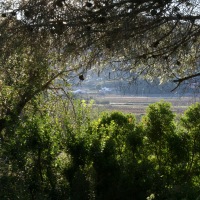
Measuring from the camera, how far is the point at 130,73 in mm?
5699

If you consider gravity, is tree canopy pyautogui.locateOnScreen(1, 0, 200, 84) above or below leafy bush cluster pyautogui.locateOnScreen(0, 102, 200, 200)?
above

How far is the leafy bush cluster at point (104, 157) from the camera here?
5051 mm

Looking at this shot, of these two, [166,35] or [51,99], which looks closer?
[166,35]

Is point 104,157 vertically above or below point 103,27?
below

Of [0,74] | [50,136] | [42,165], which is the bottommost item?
[42,165]

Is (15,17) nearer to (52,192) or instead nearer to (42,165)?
(42,165)

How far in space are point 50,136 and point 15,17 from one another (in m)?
1.55

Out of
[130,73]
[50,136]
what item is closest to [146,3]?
[130,73]

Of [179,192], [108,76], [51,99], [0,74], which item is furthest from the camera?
[51,99]

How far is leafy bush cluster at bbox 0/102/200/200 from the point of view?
505 cm

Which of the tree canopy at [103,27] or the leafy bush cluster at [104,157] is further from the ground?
the tree canopy at [103,27]

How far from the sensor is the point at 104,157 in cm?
579

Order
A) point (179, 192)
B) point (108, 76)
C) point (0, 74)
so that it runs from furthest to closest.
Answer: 1. point (0, 74)
2. point (108, 76)
3. point (179, 192)

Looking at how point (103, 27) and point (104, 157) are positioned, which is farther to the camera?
point (104, 157)
